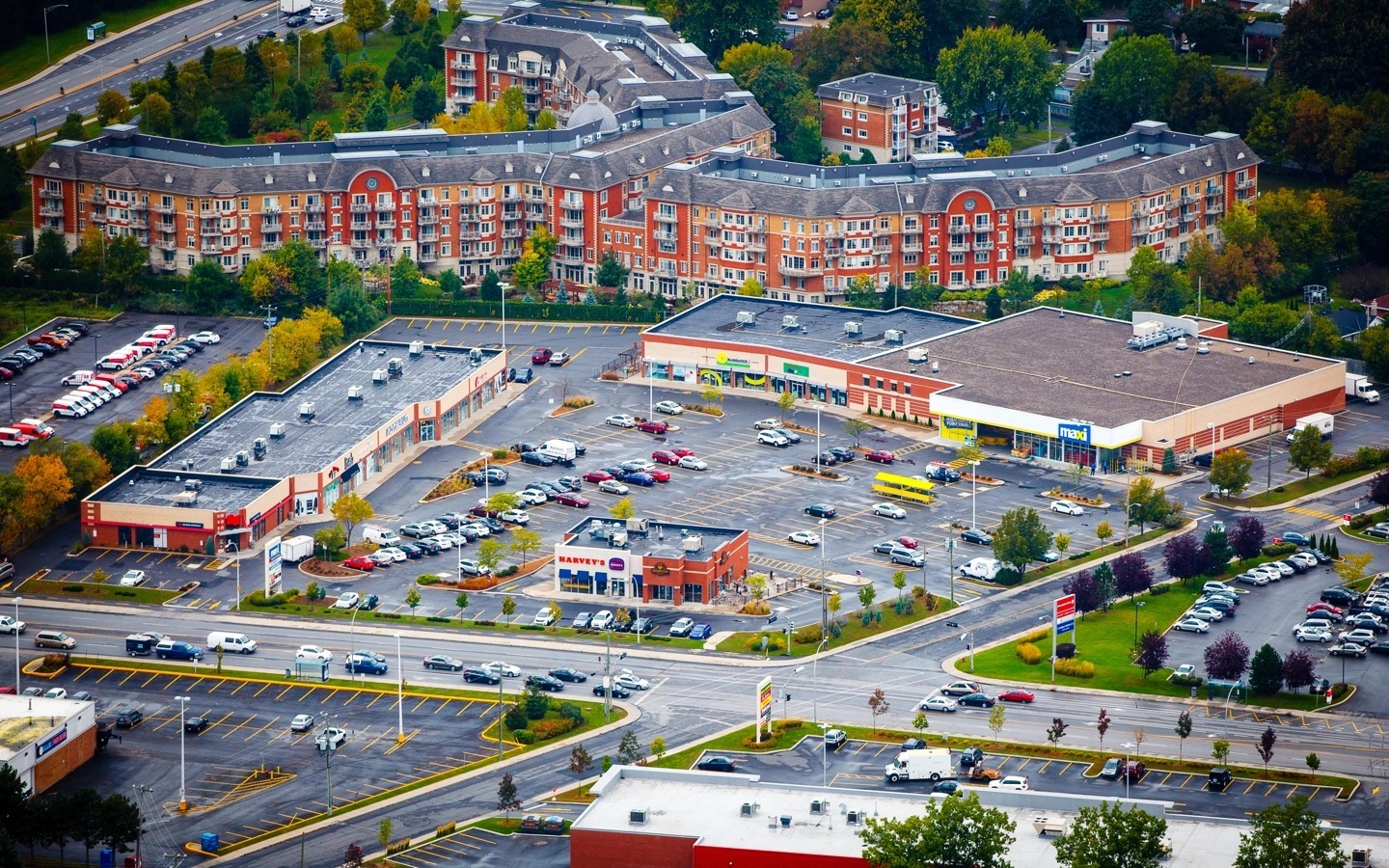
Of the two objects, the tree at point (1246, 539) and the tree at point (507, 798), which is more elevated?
the tree at point (1246, 539)

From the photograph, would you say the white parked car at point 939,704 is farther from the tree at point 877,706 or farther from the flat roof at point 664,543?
the flat roof at point 664,543

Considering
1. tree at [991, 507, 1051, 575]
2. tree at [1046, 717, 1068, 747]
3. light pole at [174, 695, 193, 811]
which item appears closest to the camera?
light pole at [174, 695, 193, 811]

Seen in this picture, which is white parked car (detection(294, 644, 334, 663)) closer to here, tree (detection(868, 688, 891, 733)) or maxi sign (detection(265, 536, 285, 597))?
maxi sign (detection(265, 536, 285, 597))

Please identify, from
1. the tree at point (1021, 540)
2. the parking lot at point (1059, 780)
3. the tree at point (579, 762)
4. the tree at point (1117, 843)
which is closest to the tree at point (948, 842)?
the tree at point (1117, 843)

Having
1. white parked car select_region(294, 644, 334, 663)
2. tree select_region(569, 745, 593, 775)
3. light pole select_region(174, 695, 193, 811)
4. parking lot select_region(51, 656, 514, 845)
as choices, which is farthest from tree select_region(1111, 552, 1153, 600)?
light pole select_region(174, 695, 193, 811)

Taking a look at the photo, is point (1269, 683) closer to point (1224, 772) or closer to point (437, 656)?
point (1224, 772)

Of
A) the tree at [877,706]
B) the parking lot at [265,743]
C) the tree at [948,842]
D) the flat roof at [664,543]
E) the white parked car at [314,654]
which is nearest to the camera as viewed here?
the tree at [948,842]
